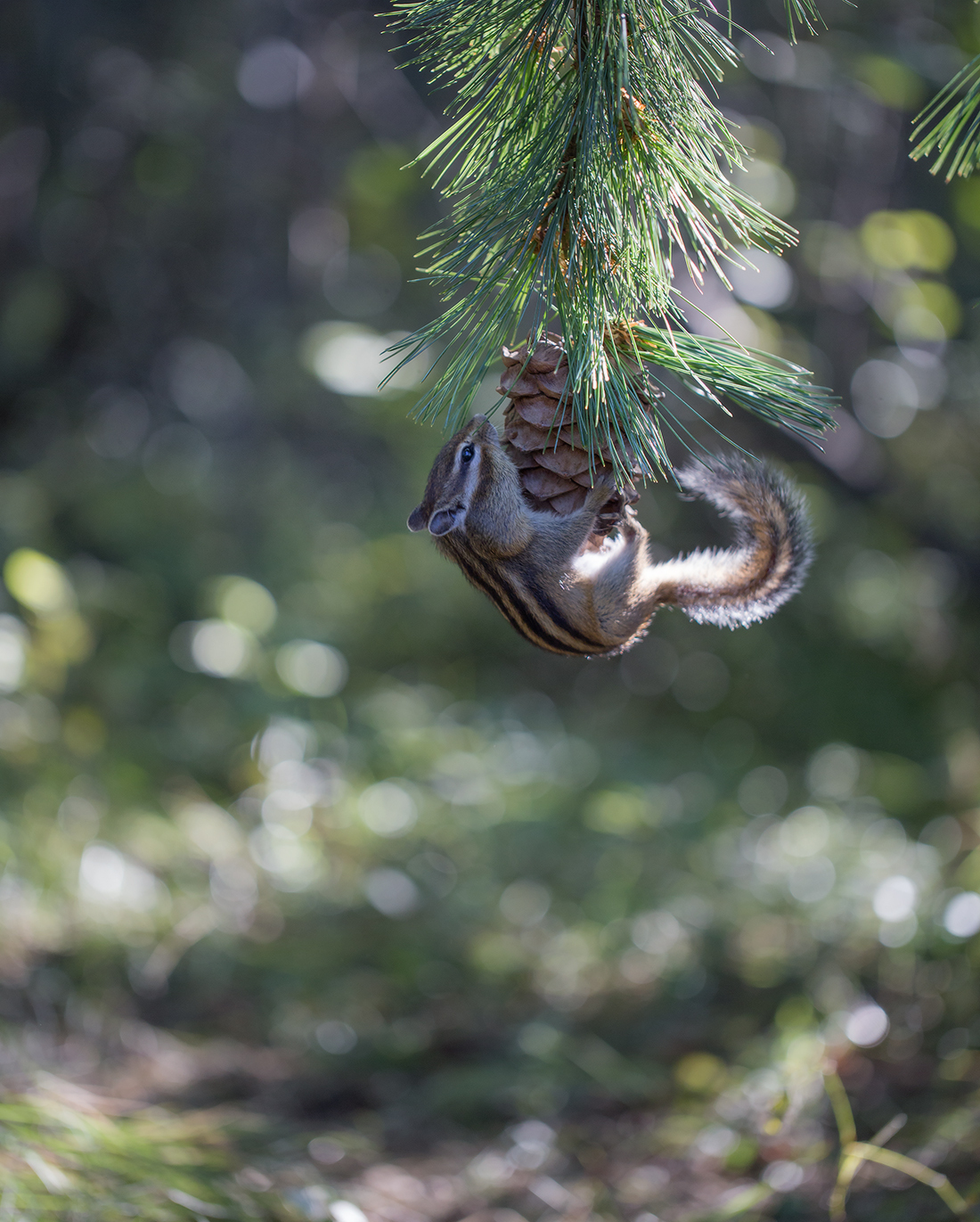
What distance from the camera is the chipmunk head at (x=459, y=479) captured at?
109 centimetres

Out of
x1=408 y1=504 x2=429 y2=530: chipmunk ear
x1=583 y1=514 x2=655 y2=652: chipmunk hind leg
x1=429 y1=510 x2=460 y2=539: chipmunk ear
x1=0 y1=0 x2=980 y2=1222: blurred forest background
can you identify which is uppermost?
x1=583 y1=514 x2=655 y2=652: chipmunk hind leg

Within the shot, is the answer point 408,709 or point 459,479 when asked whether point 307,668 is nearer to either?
point 408,709

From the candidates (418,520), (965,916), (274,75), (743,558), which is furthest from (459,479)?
(274,75)

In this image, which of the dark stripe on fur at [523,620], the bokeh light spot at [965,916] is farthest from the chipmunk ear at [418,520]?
the bokeh light spot at [965,916]

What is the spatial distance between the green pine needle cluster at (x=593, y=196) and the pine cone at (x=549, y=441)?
0.09 feet

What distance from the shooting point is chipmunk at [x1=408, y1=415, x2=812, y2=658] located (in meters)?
0.95

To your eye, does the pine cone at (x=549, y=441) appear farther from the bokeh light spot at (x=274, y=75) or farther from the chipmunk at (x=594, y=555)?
the bokeh light spot at (x=274, y=75)

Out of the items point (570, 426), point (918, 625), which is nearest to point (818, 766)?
point (918, 625)

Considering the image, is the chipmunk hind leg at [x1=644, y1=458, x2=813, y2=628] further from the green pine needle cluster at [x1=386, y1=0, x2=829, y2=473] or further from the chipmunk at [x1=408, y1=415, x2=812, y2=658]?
the green pine needle cluster at [x1=386, y1=0, x2=829, y2=473]

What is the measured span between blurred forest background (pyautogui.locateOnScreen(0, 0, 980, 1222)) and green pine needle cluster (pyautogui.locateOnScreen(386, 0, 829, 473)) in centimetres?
110

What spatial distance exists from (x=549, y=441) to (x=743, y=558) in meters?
0.36

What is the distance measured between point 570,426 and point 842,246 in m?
2.12

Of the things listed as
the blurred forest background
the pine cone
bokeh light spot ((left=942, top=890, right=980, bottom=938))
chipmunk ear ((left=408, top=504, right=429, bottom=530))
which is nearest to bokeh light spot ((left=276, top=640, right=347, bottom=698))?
the blurred forest background

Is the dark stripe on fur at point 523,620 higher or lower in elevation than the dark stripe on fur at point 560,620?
lower
